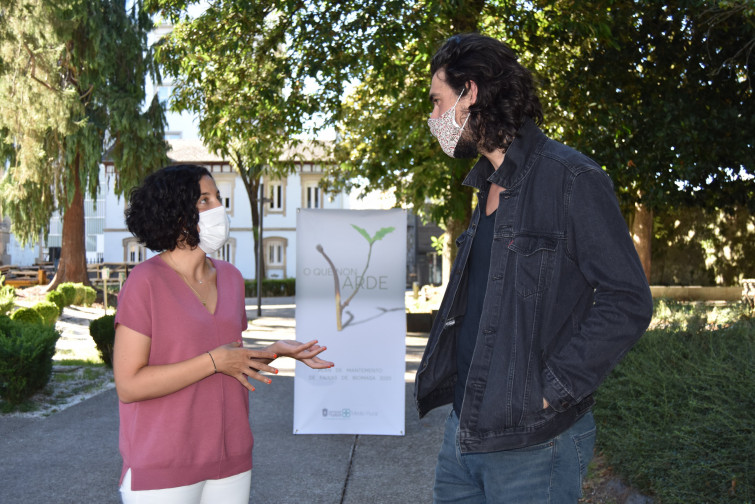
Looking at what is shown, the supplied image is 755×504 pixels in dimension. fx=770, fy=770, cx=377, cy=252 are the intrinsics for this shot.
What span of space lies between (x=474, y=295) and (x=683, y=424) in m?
3.09

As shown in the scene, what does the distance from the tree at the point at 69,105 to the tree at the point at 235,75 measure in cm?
980

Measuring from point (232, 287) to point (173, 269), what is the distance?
0.78 feet

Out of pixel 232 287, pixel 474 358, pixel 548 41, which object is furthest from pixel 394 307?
pixel 548 41

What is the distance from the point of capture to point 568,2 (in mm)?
11125

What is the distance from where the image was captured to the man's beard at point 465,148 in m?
2.27

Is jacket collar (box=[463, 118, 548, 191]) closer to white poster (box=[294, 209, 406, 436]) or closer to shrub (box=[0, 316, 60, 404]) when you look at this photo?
white poster (box=[294, 209, 406, 436])

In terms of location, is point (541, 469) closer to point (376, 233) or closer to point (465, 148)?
point (465, 148)

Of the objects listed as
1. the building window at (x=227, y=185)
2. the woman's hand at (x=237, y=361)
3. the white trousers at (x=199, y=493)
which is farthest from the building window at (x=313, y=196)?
the woman's hand at (x=237, y=361)

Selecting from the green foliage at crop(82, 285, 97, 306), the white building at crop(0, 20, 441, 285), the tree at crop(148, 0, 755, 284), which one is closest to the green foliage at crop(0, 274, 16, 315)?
the tree at crop(148, 0, 755, 284)

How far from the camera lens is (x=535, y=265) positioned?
201cm

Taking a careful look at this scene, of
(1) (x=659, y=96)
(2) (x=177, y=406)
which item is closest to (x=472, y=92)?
(2) (x=177, y=406)

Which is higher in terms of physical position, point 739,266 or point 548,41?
point 548,41

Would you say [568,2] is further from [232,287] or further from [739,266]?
[739,266]

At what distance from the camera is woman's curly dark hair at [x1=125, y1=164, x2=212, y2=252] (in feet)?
8.59
